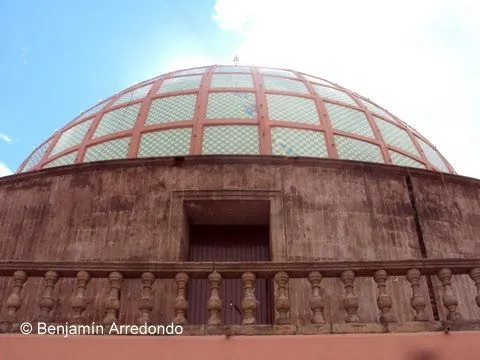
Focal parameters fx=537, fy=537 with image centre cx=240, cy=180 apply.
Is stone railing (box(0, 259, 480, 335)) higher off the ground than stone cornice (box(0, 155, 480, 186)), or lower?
lower

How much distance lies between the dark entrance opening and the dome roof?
4.65 ft

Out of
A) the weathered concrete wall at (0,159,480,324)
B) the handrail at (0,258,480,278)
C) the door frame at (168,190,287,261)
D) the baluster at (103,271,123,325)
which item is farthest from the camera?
the door frame at (168,190,287,261)

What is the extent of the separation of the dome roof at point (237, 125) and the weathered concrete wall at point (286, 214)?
1.18 meters

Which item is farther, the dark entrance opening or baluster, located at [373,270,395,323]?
the dark entrance opening

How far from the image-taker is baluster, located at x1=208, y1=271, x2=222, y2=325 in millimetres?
5358

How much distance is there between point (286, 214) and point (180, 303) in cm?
307

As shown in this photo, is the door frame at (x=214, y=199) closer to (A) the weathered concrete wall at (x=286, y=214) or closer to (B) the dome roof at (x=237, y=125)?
(A) the weathered concrete wall at (x=286, y=214)

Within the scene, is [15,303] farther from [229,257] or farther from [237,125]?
[237,125]

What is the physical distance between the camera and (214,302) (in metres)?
5.39

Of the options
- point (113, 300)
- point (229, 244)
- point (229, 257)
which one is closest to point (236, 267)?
point (113, 300)

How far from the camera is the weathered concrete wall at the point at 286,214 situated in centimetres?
761

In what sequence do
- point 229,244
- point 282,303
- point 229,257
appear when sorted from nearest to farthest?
1. point 282,303
2. point 229,257
3. point 229,244

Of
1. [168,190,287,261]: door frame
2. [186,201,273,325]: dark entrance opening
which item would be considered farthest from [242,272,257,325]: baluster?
[186,201,273,325]: dark entrance opening

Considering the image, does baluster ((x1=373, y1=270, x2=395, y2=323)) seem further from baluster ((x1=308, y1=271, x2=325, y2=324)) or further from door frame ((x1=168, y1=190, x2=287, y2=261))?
door frame ((x1=168, y1=190, x2=287, y2=261))
